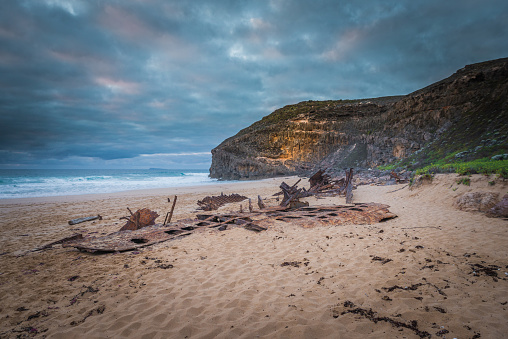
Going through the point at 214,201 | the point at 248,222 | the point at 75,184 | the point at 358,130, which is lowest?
the point at 248,222

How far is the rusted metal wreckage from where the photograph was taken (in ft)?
17.0

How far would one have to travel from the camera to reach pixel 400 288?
9.50 feet

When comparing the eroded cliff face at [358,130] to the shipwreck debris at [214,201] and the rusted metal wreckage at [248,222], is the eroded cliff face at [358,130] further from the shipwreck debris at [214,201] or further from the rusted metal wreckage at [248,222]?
the shipwreck debris at [214,201]

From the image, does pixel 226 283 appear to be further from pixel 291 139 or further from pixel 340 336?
pixel 291 139

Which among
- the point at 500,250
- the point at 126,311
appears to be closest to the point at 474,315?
the point at 500,250

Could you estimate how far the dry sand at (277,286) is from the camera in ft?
7.69

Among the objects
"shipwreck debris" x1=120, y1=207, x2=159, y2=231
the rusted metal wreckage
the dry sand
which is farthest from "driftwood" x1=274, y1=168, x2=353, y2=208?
"shipwreck debris" x1=120, y1=207, x2=159, y2=231

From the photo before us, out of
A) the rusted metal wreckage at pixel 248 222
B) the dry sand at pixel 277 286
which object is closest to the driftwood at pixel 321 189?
the rusted metal wreckage at pixel 248 222

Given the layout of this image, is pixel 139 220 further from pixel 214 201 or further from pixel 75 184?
pixel 75 184

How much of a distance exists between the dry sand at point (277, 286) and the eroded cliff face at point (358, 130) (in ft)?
82.3

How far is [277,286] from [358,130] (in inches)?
1675

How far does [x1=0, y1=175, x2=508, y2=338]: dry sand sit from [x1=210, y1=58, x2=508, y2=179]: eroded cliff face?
987 inches

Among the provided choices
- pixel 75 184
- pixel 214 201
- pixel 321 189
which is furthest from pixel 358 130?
pixel 75 184

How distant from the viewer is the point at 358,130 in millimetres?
39594
